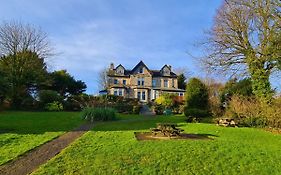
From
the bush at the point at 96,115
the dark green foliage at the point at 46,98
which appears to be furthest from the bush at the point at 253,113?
the dark green foliage at the point at 46,98

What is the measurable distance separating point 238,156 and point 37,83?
32.9 metres

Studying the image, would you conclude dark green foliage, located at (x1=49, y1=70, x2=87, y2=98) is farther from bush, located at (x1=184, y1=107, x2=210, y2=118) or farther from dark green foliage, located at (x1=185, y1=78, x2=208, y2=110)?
bush, located at (x1=184, y1=107, x2=210, y2=118)

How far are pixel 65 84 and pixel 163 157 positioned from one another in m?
39.2

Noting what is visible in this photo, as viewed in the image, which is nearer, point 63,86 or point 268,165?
point 268,165

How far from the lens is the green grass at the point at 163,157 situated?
9000 mm

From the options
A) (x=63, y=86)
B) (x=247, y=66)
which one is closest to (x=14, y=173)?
(x=247, y=66)

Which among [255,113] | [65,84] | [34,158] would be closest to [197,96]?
[255,113]

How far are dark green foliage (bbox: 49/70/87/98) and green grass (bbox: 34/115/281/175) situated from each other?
34740 mm

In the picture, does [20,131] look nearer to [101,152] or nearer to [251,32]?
[101,152]

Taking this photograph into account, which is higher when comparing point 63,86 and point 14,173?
point 63,86

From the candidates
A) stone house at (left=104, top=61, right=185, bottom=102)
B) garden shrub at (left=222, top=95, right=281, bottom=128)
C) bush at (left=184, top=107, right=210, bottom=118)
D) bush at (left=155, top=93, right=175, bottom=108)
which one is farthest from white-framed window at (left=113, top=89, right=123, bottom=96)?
garden shrub at (left=222, top=95, right=281, bottom=128)

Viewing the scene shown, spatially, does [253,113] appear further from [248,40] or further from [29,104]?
[29,104]

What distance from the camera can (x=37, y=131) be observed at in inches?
628

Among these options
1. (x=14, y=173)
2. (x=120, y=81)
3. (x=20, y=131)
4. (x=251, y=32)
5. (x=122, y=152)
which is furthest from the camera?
(x=120, y=81)
